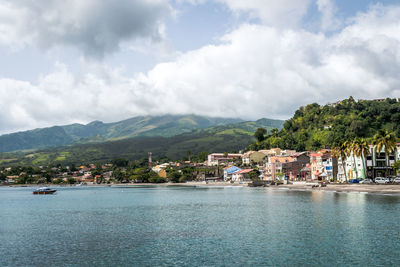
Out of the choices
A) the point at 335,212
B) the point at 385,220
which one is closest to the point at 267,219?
the point at 335,212

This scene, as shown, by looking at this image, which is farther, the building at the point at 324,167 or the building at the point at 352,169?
the building at the point at 324,167

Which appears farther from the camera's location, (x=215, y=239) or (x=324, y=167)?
(x=324, y=167)

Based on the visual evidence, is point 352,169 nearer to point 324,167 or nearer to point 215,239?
point 324,167

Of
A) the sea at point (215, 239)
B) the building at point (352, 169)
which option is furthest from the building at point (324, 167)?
the sea at point (215, 239)

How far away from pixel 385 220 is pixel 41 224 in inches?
2120

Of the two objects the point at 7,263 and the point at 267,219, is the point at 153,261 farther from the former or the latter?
the point at 267,219

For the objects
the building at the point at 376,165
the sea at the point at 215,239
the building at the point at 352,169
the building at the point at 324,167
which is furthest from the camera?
the building at the point at 324,167

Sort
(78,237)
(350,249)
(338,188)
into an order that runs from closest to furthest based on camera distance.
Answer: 1. (350,249)
2. (78,237)
3. (338,188)

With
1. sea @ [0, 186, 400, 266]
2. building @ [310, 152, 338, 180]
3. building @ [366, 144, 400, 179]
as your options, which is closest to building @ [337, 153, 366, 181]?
building @ [366, 144, 400, 179]

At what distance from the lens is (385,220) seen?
5597 centimetres

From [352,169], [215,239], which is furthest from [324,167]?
[215,239]

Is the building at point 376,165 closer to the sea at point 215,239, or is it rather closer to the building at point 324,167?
the building at point 324,167

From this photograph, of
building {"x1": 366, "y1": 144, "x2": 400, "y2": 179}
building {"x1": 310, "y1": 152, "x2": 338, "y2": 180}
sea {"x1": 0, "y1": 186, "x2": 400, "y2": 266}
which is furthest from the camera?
building {"x1": 310, "y1": 152, "x2": 338, "y2": 180}

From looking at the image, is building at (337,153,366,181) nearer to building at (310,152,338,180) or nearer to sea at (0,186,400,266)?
building at (310,152,338,180)
